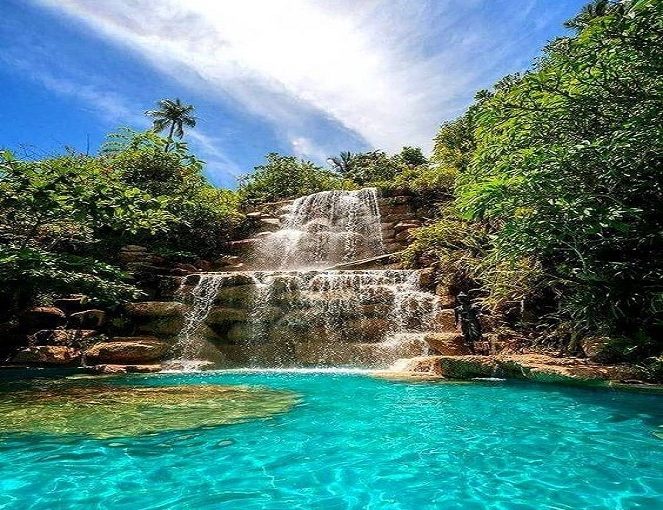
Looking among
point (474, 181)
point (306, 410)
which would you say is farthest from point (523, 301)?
point (306, 410)

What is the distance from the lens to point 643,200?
30.1ft

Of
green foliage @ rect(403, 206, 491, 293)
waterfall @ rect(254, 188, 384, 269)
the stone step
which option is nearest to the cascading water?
green foliage @ rect(403, 206, 491, 293)

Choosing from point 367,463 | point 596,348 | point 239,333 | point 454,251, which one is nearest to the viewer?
point 367,463

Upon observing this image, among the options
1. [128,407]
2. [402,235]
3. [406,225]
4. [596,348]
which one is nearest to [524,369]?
[596,348]

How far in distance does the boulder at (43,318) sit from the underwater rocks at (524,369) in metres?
11.6

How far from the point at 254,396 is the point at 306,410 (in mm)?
1578

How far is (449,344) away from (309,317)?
15.3ft

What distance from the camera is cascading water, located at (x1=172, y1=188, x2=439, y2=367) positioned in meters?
13.5

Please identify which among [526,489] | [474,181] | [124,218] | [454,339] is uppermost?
[474,181]

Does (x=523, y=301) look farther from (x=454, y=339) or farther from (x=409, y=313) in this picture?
(x=409, y=313)

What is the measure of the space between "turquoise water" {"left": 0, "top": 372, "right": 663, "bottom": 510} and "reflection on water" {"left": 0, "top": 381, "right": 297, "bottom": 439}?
0.44m

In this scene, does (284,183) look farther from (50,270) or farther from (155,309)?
(50,270)

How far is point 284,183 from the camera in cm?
2991

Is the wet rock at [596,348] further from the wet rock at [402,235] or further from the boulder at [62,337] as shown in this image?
the boulder at [62,337]
